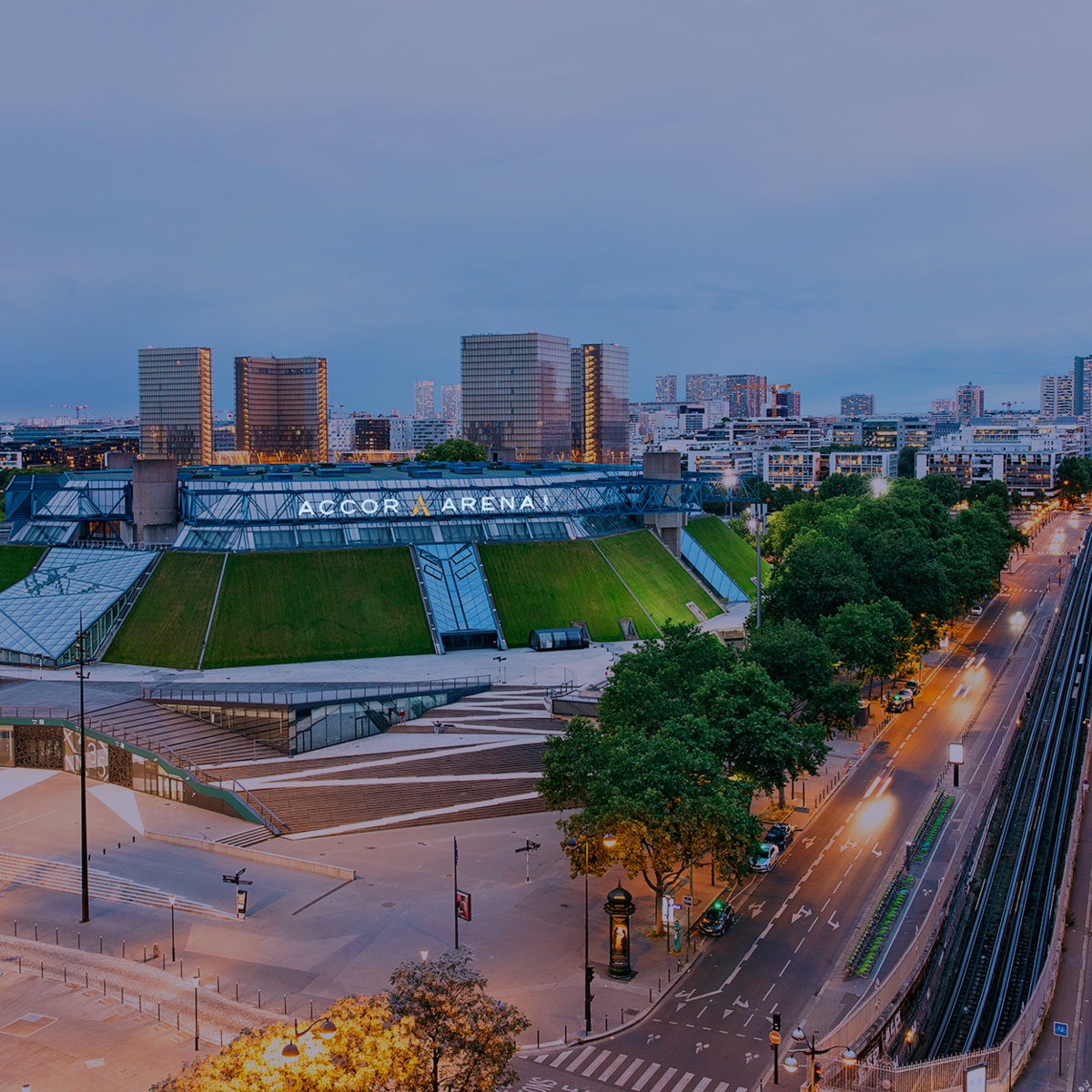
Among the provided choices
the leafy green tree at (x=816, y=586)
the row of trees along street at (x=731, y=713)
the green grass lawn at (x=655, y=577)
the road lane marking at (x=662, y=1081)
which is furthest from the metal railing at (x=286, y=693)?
the road lane marking at (x=662, y=1081)

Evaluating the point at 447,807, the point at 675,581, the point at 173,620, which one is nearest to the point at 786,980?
the point at 447,807

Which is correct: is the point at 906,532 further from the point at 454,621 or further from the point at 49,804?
the point at 49,804

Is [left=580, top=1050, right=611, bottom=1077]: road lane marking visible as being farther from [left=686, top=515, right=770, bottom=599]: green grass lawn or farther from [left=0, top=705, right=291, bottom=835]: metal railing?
[left=686, top=515, right=770, bottom=599]: green grass lawn

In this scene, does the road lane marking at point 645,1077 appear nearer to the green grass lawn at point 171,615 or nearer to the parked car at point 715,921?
the parked car at point 715,921

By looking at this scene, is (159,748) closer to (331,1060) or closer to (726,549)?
(331,1060)

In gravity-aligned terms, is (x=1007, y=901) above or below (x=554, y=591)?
below

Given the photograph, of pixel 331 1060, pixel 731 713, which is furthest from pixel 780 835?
pixel 331 1060
